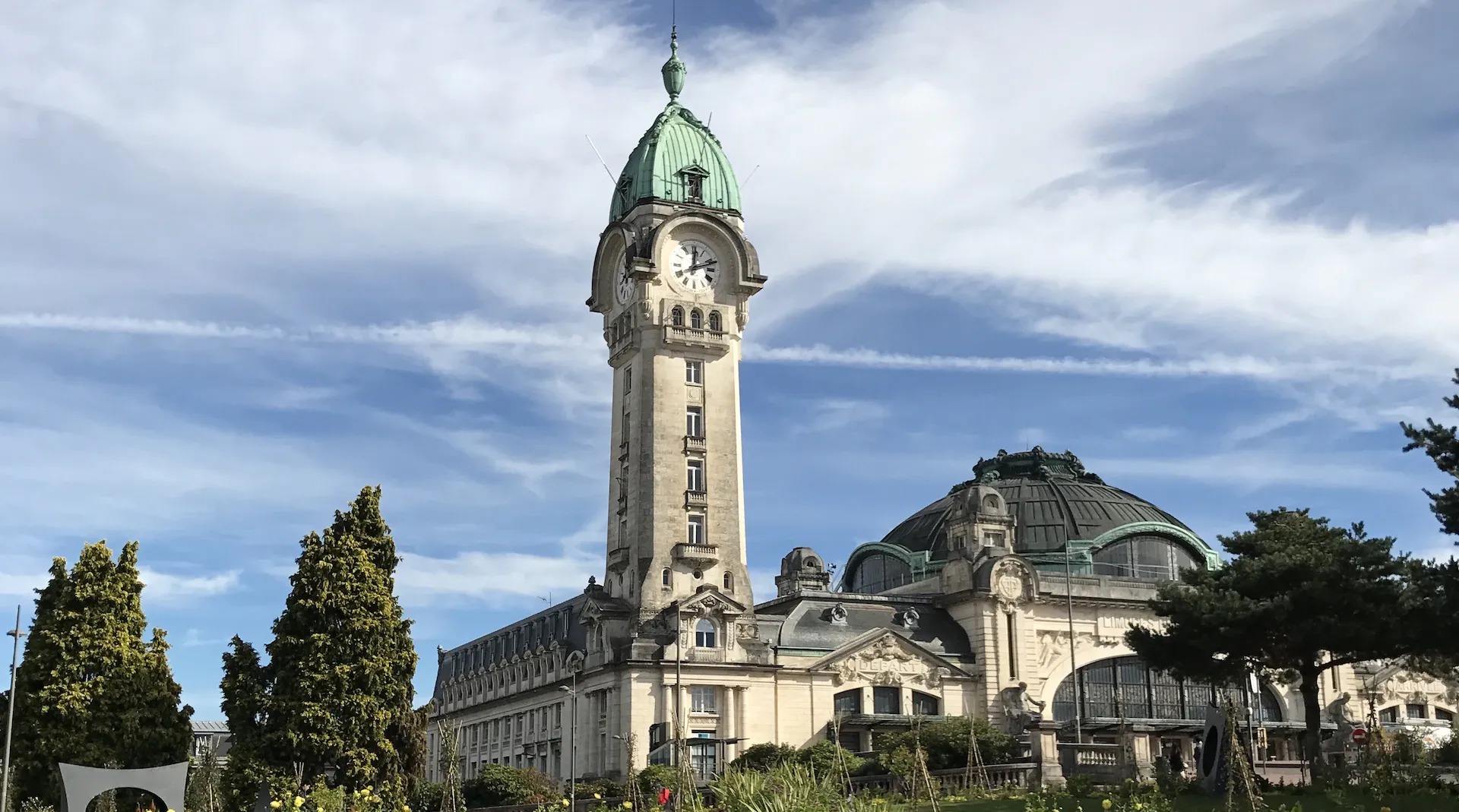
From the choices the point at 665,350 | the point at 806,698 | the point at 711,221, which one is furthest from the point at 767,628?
the point at 711,221

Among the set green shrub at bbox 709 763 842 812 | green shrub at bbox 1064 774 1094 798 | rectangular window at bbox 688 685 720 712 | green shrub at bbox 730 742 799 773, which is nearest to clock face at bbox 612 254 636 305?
rectangular window at bbox 688 685 720 712

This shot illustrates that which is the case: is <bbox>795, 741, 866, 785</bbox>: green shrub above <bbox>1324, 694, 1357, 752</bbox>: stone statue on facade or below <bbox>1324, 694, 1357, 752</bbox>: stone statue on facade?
below

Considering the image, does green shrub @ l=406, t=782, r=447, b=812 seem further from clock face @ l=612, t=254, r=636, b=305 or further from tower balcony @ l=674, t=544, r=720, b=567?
clock face @ l=612, t=254, r=636, b=305

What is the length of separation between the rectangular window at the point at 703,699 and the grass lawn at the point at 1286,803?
39560mm

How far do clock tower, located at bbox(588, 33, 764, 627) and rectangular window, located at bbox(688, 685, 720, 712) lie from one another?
2745 mm

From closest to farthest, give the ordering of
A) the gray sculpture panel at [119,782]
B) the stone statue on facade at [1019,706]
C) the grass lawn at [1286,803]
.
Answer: the grass lawn at [1286,803], the gray sculpture panel at [119,782], the stone statue on facade at [1019,706]

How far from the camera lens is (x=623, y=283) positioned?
315ft

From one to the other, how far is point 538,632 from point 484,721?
985 centimetres

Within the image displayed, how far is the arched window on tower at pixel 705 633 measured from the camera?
284 feet

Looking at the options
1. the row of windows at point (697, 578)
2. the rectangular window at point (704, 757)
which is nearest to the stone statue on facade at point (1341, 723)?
the rectangular window at point (704, 757)

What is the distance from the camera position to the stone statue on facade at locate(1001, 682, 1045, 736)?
294 ft

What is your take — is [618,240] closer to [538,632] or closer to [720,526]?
[720,526]

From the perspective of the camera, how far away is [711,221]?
93.9 meters

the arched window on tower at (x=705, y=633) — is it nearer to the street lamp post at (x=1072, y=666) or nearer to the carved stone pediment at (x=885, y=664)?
the carved stone pediment at (x=885, y=664)
